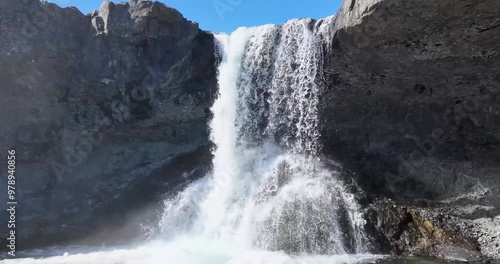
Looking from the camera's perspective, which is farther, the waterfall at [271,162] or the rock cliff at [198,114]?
the waterfall at [271,162]

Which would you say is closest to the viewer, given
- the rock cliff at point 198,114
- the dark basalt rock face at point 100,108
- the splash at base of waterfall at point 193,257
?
the splash at base of waterfall at point 193,257

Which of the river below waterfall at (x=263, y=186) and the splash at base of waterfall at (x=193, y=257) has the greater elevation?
the river below waterfall at (x=263, y=186)

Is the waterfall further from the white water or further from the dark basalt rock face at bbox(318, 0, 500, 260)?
the dark basalt rock face at bbox(318, 0, 500, 260)

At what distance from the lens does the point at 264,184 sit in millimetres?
12086

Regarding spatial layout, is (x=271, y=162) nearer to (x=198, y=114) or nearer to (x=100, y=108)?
(x=198, y=114)

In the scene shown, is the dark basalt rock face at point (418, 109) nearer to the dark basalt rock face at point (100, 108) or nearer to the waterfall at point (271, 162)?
the waterfall at point (271, 162)

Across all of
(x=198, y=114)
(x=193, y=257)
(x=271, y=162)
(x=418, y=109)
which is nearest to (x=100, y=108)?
(x=198, y=114)

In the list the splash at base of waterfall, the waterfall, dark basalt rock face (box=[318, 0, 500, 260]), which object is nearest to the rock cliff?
dark basalt rock face (box=[318, 0, 500, 260])

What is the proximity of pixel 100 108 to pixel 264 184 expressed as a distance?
659 cm

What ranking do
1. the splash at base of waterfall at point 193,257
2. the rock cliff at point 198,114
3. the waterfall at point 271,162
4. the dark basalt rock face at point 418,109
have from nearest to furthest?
the splash at base of waterfall at point 193,257 → the dark basalt rock face at point 418,109 → the rock cliff at point 198,114 → the waterfall at point 271,162

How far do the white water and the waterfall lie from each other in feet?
0.10

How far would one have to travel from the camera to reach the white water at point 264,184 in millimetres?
9719

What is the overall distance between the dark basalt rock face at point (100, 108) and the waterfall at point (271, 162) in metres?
0.97

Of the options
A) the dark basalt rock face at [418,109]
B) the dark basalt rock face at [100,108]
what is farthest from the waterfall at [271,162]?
the dark basalt rock face at [100,108]
